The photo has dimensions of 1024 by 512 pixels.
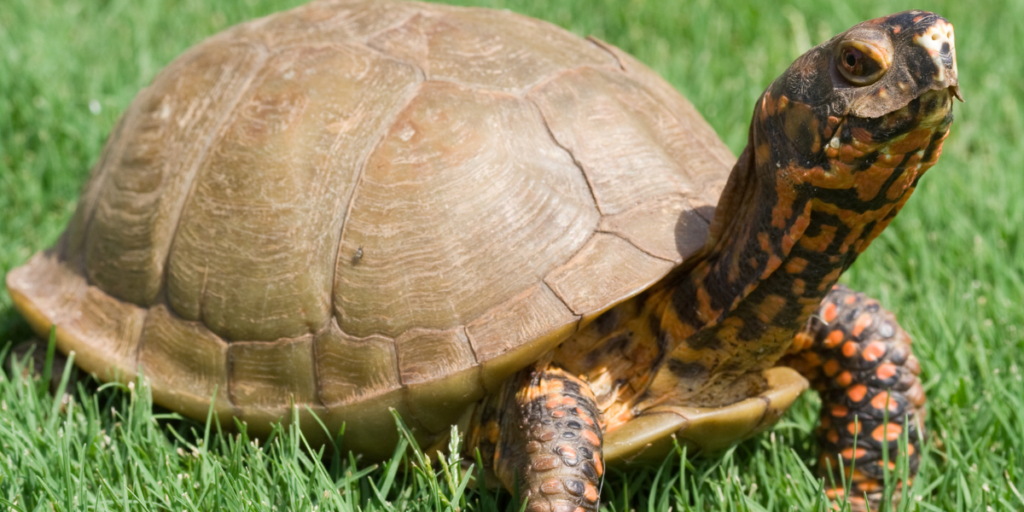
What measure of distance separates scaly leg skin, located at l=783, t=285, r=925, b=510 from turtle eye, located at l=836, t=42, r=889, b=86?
3.33 feet

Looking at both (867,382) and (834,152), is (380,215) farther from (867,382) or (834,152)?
(867,382)

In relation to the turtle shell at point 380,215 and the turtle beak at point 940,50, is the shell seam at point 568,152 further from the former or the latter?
the turtle beak at point 940,50

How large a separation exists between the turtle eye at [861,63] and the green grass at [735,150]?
46.4 inches

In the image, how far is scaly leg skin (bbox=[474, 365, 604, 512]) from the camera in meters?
2.13

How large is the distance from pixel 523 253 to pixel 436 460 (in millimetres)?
698

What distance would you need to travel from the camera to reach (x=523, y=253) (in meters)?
2.34

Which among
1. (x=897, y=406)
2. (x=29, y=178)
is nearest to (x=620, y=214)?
(x=897, y=406)

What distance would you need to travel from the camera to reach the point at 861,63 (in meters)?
1.72

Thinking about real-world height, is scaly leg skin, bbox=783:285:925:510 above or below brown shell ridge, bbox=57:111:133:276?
below

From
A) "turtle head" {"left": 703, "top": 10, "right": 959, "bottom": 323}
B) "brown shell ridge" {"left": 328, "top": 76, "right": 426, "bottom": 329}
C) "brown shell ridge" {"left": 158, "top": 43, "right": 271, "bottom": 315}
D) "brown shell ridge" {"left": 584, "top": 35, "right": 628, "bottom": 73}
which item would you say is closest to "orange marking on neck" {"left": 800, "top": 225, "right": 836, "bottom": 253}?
"turtle head" {"left": 703, "top": 10, "right": 959, "bottom": 323}

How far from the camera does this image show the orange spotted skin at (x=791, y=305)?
1714 millimetres

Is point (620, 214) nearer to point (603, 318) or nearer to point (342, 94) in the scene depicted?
point (603, 318)

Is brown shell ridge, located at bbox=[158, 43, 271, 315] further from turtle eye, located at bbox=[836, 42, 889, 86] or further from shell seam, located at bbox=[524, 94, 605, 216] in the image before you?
turtle eye, located at bbox=[836, 42, 889, 86]

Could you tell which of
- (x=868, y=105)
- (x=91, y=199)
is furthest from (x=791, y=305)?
(x=91, y=199)
